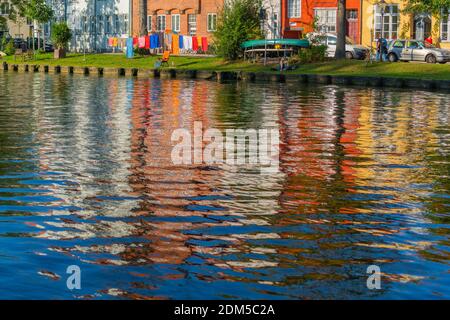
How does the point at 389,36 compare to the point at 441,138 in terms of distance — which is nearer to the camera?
the point at 441,138

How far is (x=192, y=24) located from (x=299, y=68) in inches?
1048

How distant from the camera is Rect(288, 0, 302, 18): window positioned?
239ft

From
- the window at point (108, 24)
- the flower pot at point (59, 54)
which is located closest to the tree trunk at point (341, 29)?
the flower pot at point (59, 54)

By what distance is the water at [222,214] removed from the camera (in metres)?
10.0

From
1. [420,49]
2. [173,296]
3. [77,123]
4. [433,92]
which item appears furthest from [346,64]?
[173,296]

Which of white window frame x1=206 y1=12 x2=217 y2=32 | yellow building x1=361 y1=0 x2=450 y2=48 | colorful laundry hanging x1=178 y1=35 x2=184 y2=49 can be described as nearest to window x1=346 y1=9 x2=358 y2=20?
yellow building x1=361 y1=0 x2=450 y2=48

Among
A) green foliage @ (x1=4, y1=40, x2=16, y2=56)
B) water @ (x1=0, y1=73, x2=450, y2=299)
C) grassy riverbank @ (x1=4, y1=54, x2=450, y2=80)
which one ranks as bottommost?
water @ (x1=0, y1=73, x2=450, y2=299)

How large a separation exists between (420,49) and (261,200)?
151 feet

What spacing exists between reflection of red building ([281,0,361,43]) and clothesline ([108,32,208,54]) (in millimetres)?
6347

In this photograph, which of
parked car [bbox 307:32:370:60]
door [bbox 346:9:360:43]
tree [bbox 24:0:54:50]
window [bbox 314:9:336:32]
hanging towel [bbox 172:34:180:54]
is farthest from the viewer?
tree [bbox 24:0:54:50]

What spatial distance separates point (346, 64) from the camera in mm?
53906

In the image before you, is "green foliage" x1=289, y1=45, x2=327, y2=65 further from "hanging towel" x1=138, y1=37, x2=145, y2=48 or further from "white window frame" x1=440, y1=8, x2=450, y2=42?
"hanging towel" x1=138, y1=37, x2=145, y2=48
